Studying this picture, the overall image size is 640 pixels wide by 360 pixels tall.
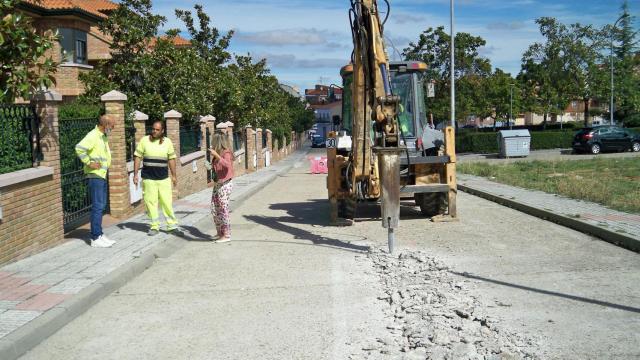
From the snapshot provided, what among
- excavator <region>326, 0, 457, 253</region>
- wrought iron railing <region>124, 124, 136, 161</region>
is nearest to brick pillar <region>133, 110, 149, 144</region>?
wrought iron railing <region>124, 124, 136, 161</region>

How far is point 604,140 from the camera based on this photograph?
38.1 meters

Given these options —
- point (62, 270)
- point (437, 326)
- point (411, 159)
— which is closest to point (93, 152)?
point (62, 270)

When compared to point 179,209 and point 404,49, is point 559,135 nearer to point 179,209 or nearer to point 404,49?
point 404,49

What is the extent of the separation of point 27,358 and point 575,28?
5448 cm

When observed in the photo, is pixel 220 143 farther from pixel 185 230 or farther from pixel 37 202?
pixel 37 202

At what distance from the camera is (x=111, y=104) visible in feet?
40.6

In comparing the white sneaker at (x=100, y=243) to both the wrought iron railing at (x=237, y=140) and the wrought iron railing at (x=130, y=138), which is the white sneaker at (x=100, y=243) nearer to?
the wrought iron railing at (x=130, y=138)

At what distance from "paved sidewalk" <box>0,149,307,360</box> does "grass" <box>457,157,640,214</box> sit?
28.8 feet

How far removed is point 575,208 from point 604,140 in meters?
28.2

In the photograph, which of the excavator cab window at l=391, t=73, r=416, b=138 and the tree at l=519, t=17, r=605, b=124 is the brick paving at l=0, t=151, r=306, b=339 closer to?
the excavator cab window at l=391, t=73, r=416, b=138

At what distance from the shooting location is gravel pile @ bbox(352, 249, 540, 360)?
4.81 meters

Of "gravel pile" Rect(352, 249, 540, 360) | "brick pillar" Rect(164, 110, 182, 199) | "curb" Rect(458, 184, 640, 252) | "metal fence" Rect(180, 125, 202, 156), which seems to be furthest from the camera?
"metal fence" Rect(180, 125, 202, 156)

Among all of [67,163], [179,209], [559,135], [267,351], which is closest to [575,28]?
[559,135]

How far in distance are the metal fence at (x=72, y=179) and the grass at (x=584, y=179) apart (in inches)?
398
